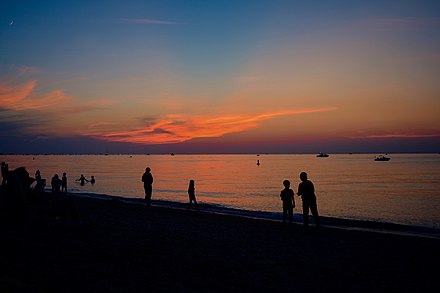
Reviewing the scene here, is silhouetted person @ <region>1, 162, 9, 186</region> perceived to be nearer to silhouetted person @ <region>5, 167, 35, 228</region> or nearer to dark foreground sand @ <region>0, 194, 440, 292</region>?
silhouetted person @ <region>5, 167, 35, 228</region>

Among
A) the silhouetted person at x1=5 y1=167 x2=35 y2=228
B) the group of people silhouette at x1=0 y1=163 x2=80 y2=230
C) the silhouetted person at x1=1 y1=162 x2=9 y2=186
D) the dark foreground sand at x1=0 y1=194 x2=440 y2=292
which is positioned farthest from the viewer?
the silhouetted person at x1=1 y1=162 x2=9 y2=186

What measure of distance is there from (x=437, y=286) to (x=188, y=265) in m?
5.44

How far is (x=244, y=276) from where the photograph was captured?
7562 mm

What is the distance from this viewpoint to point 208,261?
8672mm

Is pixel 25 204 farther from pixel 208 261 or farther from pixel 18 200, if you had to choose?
pixel 208 261

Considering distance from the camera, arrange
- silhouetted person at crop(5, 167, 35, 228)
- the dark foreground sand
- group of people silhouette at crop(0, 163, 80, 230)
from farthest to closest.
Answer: silhouetted person at crop(5, 167, 35, 228) → group of people silhouette at crop(0, 163, 80, 230) → the dark foreground sand

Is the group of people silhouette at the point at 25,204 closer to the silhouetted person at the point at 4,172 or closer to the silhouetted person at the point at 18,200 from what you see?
the silhouetted person at the point at 18,200

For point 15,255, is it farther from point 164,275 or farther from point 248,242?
point 248,242

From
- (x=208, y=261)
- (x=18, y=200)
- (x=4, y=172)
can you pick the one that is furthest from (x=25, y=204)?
(x=4, y=172)

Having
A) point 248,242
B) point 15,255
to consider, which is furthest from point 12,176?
point 248,242

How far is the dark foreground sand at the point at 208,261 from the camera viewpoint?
6.63 m

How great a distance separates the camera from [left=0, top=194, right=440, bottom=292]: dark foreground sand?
663cm

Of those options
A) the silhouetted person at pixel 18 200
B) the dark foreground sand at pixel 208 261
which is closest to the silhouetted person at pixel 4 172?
the silhouetted person at pixel 18 200

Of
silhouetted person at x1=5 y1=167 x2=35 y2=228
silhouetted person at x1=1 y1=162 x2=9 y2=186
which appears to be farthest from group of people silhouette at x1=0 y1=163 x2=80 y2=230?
silhouetted person at x1=1 y1=162 x2=9 y2=186
